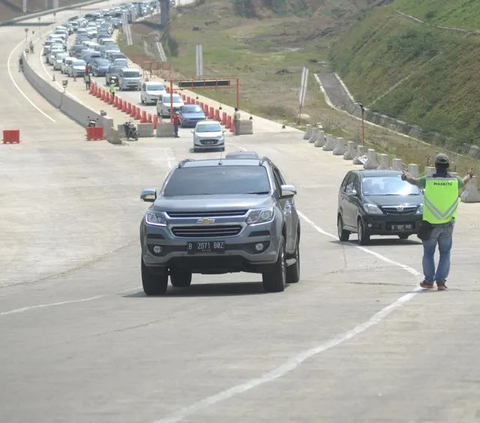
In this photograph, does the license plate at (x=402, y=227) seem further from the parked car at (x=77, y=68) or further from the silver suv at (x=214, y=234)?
the parked car at (x=77, y=68)

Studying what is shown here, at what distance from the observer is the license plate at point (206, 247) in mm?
16781

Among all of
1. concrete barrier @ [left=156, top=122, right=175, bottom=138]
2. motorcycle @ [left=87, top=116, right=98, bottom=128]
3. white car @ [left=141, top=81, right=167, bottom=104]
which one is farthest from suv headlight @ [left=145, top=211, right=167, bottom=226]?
white car @ [left=141, top=81, right=167, bottom=104]

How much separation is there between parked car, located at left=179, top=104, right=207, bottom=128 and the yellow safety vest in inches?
2366

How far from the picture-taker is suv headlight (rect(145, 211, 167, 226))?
671 inches

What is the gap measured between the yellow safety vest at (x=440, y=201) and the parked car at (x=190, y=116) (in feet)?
197

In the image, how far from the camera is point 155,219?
17.2m

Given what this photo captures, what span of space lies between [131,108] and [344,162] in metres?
30.3

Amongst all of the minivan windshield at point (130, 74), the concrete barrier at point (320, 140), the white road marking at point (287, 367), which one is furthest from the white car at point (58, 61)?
the white road marking at point (287, 367)

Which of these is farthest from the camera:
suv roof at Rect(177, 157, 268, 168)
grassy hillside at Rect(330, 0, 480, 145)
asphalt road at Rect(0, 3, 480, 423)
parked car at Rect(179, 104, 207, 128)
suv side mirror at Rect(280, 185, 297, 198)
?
parked car at Rect(179, 104, 207, 128)

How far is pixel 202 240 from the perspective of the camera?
55.2 feet

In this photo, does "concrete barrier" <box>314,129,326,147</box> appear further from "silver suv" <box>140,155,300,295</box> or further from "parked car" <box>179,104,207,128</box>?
"silver suv" <box>140,155,300,295</box>

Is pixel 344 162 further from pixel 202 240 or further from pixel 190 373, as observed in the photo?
pixel 190 373

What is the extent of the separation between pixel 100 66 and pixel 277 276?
97.8 meters

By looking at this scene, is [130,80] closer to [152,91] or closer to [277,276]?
[152,91]
